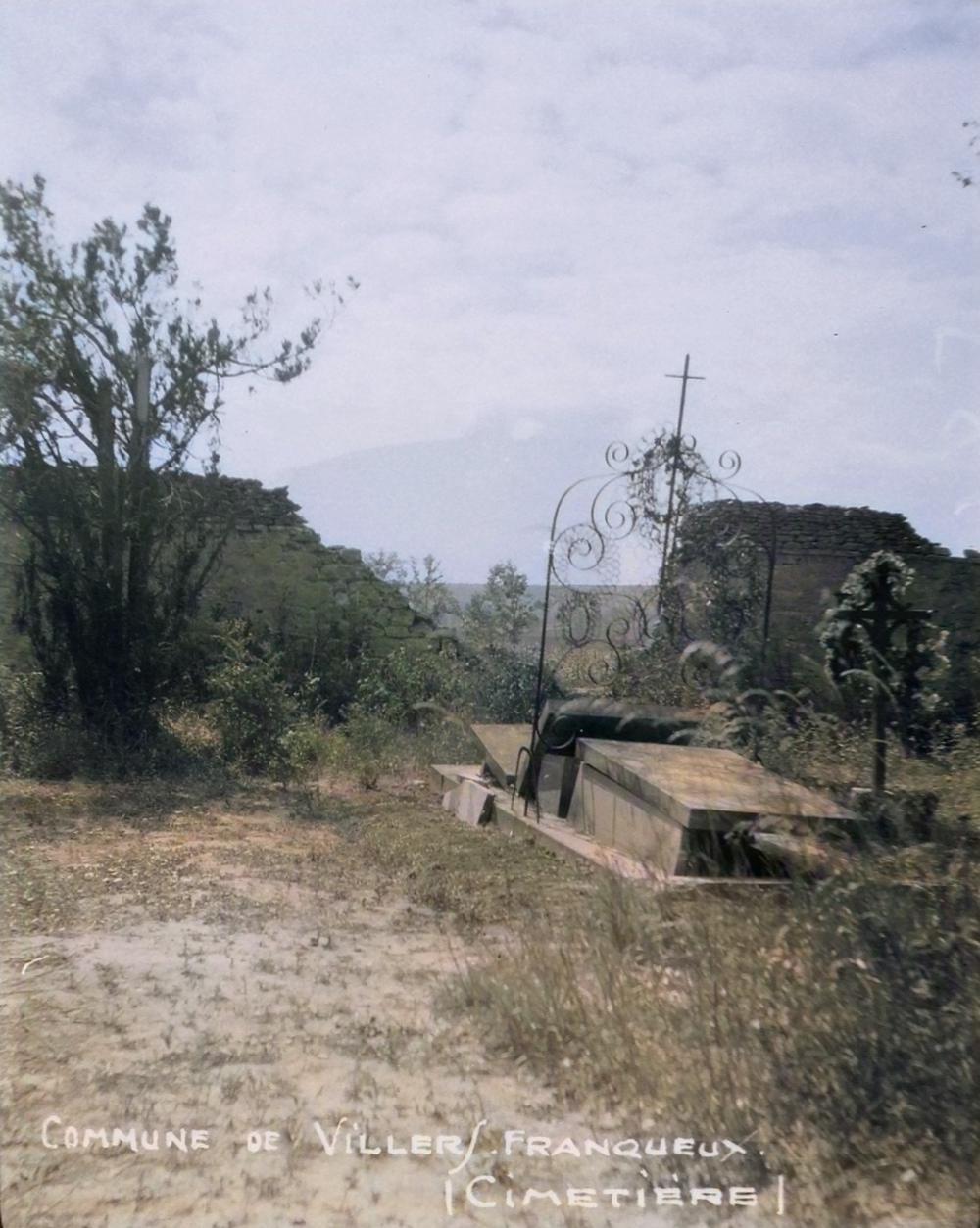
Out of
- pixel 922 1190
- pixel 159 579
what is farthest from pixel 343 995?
pixel 159 579

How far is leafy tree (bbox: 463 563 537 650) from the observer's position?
656 inches

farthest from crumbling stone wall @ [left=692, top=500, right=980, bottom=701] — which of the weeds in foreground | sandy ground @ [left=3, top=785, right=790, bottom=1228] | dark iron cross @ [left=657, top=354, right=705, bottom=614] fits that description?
the weeds in foreground

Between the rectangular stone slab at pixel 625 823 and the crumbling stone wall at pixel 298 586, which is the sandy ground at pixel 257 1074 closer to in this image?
the rectangular stone slab at pixel 625 823

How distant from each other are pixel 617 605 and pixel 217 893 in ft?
17.9

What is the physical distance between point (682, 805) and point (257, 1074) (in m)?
2.68

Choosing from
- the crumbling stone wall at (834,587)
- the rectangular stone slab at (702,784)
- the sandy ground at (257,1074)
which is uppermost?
the crumbling stone wall at (834,587)

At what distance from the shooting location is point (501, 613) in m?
17.5

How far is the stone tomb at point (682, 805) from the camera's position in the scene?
5.68m

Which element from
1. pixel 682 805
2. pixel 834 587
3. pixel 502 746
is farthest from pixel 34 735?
pixel 834 587

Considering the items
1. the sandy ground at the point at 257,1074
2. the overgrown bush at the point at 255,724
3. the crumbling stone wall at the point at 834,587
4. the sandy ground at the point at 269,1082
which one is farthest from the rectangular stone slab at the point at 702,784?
the crumbling stone wall at the point at 834,587

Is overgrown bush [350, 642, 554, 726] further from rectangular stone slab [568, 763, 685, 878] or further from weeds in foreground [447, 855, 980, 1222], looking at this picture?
weeds in foreground [447, 855, 980, 1222]

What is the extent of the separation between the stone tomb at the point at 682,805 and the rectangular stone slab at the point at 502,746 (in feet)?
4.78

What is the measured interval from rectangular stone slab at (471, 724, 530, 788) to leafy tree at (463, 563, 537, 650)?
18.3ft

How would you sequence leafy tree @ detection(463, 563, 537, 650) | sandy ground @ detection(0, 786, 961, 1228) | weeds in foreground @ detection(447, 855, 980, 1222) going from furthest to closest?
leafy tree @ detection(463, 563, 537, 650), weeds in foreground @ detection(447, 855, 980, 1222), sandy ground @ detection(0, 786, 961, 1228)
